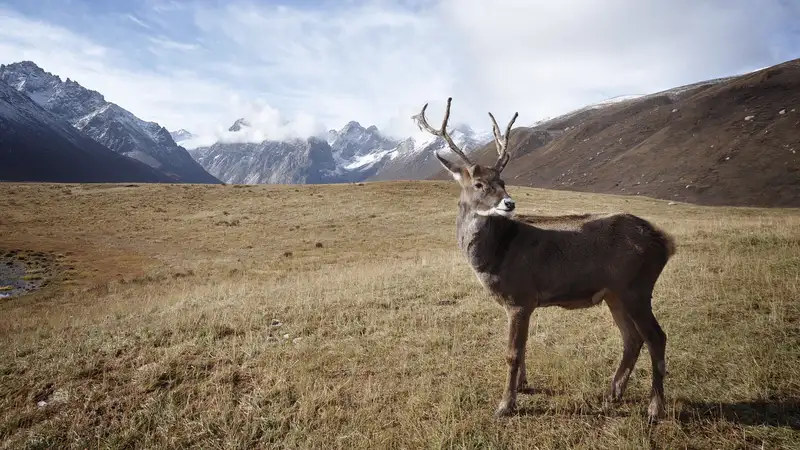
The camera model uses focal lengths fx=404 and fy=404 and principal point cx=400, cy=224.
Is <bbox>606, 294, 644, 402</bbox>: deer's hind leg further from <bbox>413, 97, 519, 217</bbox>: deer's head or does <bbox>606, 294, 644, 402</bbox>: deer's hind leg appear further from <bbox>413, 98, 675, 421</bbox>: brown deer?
<bbox>413, 97, 519, 217</bbox>: deer's head

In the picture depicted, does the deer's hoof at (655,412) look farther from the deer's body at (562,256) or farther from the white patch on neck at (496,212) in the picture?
the white patch on neck at (496,212)

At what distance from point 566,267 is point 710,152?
101046 millimetres

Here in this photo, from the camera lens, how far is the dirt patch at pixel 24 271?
19.9m

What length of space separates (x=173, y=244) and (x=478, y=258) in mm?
30830

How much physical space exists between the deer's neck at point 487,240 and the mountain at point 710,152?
7568 cm

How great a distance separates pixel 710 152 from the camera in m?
83.7

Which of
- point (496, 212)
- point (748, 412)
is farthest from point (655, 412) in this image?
point (496, 212)

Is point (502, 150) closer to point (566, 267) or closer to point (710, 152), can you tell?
point (566, 267)

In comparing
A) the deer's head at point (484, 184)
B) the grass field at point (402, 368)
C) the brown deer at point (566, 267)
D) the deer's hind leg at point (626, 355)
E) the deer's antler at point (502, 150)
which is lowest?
the grass field at point (402, 368)

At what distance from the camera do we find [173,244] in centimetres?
3062

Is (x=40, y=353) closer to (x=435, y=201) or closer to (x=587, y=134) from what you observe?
(x=435, y=201)

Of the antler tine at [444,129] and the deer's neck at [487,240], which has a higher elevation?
the antler tine at [444,129]

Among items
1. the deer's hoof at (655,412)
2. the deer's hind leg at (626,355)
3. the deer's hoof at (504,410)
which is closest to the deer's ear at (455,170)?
the deer's hind leg at (626,355)

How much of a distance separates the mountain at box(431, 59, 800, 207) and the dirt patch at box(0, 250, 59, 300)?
A: 70.5 meters
